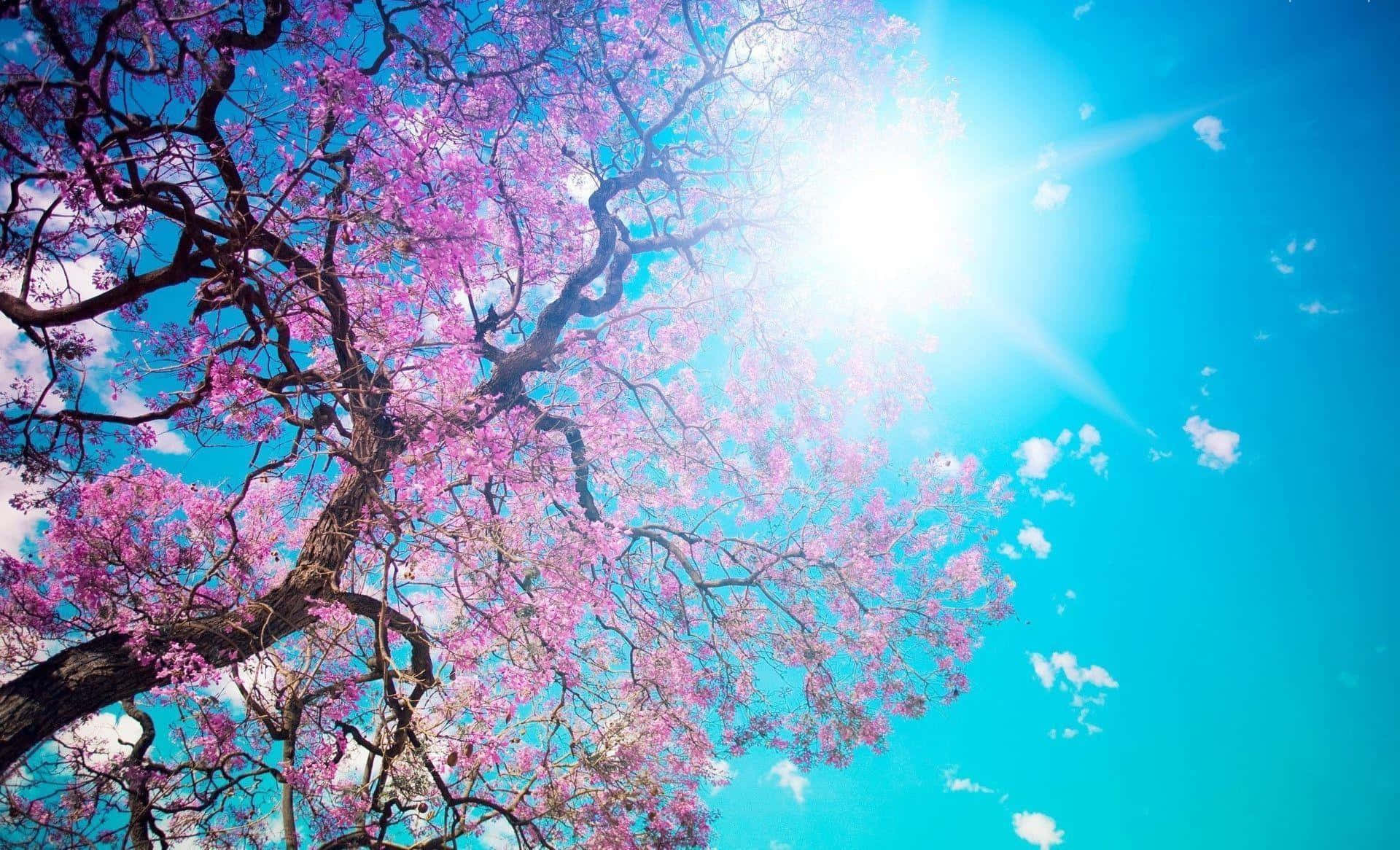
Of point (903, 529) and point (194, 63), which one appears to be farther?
point (903, 529)

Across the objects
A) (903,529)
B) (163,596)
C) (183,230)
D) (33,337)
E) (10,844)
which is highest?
(903,529)

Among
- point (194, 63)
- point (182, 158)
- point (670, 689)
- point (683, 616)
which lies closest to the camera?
point (182, 158)

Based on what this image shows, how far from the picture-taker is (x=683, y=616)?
6188mm

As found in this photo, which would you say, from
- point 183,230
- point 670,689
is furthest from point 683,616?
point 183,230

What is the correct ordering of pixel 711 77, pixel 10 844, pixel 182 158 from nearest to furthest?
pixel 182 158 < pixel 10 844 < pixel 711 77

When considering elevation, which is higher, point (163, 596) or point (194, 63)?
point (194, 63)

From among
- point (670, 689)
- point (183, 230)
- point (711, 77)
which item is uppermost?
point (711, 77)

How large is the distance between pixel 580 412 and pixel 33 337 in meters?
4.05

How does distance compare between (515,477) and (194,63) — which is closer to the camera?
(194,63)

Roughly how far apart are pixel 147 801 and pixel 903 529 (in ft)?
22.9

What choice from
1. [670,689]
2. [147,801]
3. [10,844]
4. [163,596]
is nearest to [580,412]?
[670,689]

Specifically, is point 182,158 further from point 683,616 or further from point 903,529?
point 903,529

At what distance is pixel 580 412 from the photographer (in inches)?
258

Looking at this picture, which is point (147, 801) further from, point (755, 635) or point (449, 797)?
point (755, 635)
